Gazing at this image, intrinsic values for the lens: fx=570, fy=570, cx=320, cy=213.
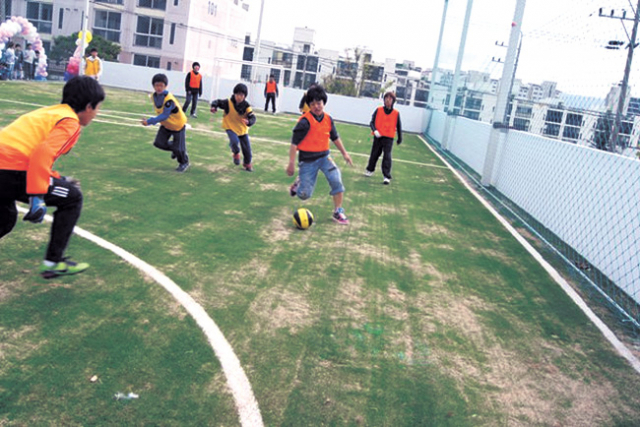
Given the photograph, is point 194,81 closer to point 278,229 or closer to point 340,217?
point 340,217

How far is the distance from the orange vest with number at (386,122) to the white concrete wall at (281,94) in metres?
21.0

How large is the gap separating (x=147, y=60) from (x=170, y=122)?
41330 mm

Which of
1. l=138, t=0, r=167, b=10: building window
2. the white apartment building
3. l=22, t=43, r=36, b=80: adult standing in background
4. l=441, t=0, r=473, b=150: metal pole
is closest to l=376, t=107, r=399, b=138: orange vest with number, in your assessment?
l=441, t=0, r=473, b=150: metal pole

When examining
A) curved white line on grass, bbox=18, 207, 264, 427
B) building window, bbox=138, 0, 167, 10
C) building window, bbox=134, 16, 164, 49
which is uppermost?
building window, bbox=138, 0, 167, 10

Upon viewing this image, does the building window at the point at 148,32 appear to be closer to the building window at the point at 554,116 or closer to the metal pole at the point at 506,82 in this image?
the metal pole at the point at 506,82

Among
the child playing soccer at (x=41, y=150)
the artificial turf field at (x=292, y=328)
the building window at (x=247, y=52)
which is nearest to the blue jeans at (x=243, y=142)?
the artificial turf field at (x=292, y=328)

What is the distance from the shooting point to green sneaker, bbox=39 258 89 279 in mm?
4625

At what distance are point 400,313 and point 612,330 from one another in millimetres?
2144

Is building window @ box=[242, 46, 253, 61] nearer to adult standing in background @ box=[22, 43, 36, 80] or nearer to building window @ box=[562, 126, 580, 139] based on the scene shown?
adult standing in background @ box=[22, 43, 36, 80]

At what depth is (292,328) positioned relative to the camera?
4.43 metres

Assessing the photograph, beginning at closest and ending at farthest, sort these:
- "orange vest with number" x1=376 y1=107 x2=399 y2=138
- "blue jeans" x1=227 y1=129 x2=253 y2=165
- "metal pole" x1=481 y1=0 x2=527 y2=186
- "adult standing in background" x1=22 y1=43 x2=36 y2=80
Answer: "blue jeans" x1=227 y1=129 x2=253 y2=165 → "orange vest with number" x1=376 y1=107 x2=399 y2=138 → "metal pole" x1=481 y1=0 x2=527 y2=186 → "adult standing in background" x1=22 y1=43 x2=36 y2=80

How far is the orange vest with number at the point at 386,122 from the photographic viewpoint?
1238 centimetres

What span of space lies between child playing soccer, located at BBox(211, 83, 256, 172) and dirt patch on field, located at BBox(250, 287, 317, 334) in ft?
20.6

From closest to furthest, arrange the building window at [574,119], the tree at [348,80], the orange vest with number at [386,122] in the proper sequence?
1. the building window at [574,119]
2. the orange vest with number at [386,122]
3. the tree at [348,80]
